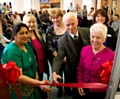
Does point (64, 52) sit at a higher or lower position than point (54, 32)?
lower

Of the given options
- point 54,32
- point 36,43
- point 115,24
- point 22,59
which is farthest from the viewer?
point 115,24

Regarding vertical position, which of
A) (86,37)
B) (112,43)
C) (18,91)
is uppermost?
(86,37)

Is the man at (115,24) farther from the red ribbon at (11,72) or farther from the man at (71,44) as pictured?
the red ribbon at (11,72)

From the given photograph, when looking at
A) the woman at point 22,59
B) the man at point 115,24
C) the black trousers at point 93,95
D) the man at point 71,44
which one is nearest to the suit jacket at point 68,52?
the man at point 71,44

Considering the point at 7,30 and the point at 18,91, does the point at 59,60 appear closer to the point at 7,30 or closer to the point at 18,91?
the point at 18,91

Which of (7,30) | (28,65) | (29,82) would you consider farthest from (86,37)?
(7,30)

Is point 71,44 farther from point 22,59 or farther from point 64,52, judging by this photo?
point 22,59

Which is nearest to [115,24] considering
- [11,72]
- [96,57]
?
[96,57]

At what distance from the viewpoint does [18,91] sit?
1583 mm

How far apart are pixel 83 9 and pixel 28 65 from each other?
482cm

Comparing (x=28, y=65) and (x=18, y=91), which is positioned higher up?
(x=28, y=65)

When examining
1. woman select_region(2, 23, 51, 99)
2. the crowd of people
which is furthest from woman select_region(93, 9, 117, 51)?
woman select_region(2, 23, 51, 99)

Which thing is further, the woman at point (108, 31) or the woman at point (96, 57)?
the woman at point (108, 31)

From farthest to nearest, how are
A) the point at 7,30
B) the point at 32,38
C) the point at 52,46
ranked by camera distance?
the point at 7,30, the point at 52,46, the point at 32,38
